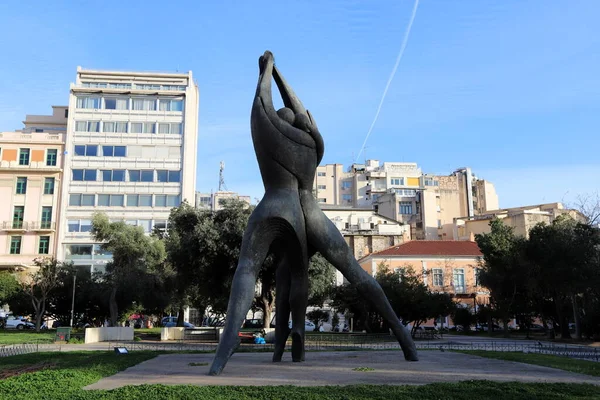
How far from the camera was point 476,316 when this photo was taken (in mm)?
52531

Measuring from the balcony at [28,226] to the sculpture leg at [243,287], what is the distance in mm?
53868

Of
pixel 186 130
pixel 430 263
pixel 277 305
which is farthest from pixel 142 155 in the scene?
pixel 277 305

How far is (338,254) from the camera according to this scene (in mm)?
14953

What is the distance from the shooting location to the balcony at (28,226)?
6078cm

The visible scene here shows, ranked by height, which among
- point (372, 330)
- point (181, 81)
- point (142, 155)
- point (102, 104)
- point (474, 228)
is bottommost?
point (372, 330)

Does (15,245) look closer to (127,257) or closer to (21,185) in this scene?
(21,185)

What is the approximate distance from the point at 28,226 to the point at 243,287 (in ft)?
183

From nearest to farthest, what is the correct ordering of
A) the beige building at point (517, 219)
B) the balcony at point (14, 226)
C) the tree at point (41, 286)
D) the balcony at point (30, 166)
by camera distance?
1. the tree at point (41, 286)
2. the balcony at point (14, 226)
3. the balcony at point (30, 166)
4. the beige building at point (517, 219)

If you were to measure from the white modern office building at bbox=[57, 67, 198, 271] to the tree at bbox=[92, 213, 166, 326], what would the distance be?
17.3 meters

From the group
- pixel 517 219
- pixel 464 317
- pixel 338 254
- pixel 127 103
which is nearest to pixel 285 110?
pixel 338 254

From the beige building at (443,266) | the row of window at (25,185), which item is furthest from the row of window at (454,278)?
the row of window at (25,185)

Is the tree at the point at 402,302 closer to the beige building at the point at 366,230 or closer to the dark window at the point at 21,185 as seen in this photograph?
the beige building at the point at 366,230

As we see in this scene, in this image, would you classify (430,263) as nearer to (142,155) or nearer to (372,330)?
(372,330)

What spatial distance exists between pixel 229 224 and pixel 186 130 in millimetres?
34671
